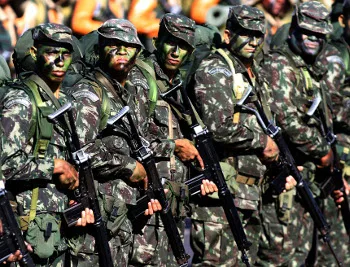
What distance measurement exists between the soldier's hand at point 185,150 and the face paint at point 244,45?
101 centimetres

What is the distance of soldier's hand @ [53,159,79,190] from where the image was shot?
895 cm

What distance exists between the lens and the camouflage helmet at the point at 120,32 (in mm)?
9688

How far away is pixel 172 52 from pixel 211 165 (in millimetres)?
A: 931

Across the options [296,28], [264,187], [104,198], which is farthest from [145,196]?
[296,28]

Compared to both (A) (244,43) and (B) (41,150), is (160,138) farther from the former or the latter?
(B) (41,150)

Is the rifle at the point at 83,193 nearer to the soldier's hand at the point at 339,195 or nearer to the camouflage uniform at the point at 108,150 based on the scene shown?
the camouflage uniform at the point at 108,150

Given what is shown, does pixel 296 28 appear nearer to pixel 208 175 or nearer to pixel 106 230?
pixel 208 175

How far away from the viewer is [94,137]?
9.39m

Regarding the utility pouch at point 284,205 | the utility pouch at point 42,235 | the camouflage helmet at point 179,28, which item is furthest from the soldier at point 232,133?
the utility pouch at point 42,235

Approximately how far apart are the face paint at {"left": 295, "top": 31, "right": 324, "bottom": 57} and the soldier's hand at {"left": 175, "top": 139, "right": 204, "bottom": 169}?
1.96 meters

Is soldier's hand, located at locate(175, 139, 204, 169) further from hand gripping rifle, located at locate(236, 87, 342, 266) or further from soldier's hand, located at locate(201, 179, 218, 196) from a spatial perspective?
hand gripping rifle, located at locate(236, 87, 342, 266)

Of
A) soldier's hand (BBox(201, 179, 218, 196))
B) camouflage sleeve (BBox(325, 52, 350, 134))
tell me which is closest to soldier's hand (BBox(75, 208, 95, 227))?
soldier's hand (BBox(201, 179, 218, 196))

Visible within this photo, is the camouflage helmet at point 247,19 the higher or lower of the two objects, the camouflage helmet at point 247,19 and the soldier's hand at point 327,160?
the higher

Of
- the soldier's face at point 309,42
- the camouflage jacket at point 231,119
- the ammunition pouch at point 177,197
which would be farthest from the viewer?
the soldier's face at point 309,42
